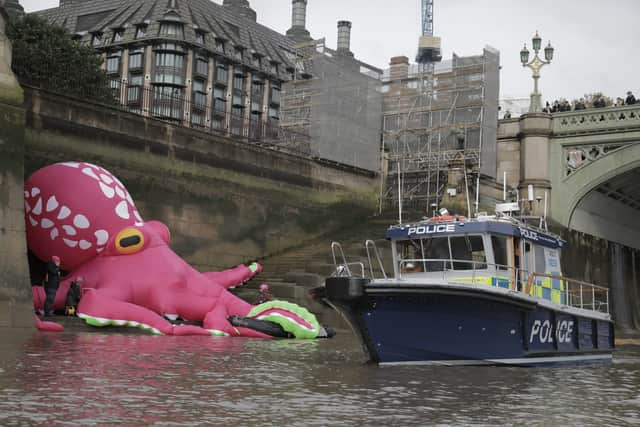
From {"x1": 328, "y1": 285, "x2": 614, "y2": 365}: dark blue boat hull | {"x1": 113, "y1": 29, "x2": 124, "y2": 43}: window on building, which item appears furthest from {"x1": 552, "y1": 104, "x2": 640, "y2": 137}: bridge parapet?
{"x1": 113, "y1": 29, "x2": 124, "y2": 43}: window on building

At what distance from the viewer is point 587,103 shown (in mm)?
42219

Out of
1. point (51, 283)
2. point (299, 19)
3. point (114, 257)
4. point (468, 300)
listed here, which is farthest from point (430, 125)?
point (299, 19)

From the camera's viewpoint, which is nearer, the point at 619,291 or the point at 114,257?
the point at 114,257

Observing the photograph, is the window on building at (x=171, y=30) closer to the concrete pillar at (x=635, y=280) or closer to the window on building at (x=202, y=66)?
the window on building at (x=202, y=66)

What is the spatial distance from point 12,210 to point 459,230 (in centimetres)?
953

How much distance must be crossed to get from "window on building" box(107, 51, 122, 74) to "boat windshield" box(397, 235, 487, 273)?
234ft

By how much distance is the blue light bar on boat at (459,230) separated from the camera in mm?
15664

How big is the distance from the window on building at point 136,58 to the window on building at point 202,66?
16.1ft

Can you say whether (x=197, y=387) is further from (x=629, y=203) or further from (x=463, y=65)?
(x=629, y=203)

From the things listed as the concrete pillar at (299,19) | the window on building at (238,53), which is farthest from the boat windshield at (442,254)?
the concrete pillar at (299,19)

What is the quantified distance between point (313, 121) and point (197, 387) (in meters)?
29.9

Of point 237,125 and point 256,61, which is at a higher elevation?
point 256,61

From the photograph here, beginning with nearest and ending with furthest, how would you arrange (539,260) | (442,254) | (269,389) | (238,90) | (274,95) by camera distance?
1. (269,389)
2. (442,254)
3. (539,260)
4. (238,90)
5. (274,95)

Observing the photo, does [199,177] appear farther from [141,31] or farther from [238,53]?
[238,53]
